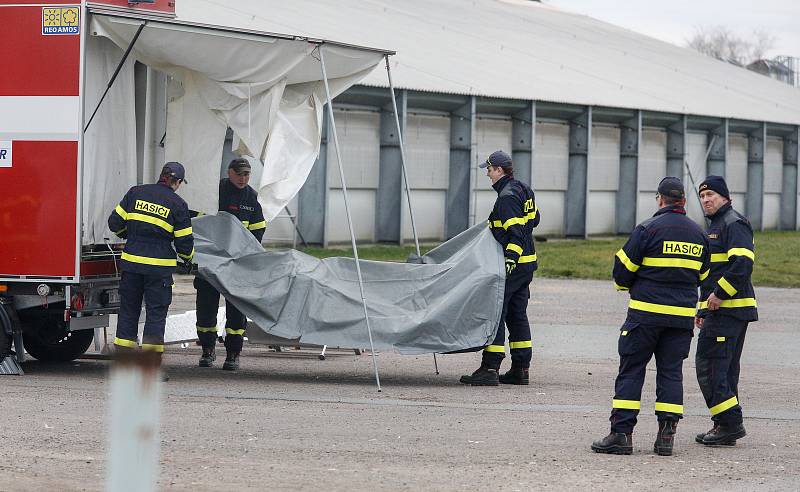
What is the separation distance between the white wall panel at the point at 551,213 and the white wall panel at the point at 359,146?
6487 millimetres

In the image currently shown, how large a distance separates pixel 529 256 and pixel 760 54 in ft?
345

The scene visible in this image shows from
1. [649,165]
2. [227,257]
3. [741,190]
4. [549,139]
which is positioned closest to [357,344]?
[227,257]

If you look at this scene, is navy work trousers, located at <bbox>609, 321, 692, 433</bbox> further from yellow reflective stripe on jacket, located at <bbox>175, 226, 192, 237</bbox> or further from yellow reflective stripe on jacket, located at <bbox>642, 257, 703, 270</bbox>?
yellow reflective stripe on jacket, located at <bbox>175, 226, 192, 237</bbox>

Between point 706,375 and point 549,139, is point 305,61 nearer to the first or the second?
point 706,375

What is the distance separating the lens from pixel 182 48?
11828 millimetres

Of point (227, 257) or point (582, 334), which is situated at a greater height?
point (227, 257)

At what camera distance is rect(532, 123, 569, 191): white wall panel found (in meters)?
35.6

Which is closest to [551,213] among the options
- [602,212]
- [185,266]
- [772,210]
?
[602,212]

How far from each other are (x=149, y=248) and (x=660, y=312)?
475 centimetres

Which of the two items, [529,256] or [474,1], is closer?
[529,256]

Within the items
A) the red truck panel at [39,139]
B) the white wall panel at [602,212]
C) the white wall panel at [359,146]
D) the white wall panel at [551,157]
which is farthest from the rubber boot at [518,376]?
the white wall panel at [602,212]

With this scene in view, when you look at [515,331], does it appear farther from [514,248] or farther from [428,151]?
[428,151]

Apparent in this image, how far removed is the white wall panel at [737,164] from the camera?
4303 cm

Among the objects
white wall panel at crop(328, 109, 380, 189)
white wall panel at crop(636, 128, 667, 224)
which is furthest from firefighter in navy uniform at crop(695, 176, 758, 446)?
white wall panel at crop(636, 128, 667, 224)
